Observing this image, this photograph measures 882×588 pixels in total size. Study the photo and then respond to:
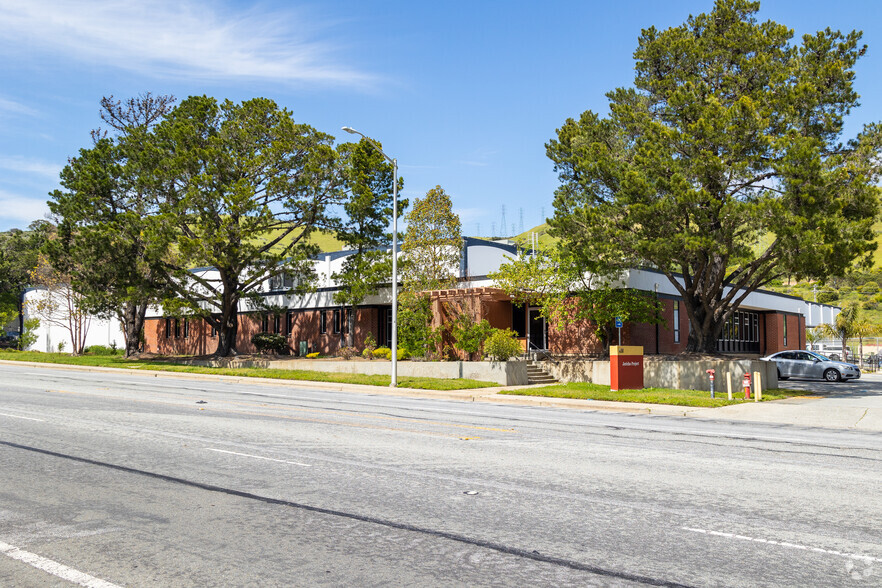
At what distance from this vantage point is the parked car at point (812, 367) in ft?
111

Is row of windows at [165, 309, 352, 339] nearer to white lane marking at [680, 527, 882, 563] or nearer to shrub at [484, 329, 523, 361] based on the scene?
shrub at [484, 329, 523, 361]

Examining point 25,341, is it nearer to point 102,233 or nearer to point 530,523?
point 102,233

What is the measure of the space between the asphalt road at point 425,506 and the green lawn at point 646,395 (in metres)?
7.14

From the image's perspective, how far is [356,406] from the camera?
60.8ft

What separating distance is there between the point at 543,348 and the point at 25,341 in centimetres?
4599

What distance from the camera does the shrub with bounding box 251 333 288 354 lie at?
45.4 meters

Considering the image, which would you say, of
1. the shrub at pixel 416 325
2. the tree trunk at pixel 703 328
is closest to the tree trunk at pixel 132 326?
the shrub at pixel 416 325

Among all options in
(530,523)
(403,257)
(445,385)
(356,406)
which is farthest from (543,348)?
(530,523)

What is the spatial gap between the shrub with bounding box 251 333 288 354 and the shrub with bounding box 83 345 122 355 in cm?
1501

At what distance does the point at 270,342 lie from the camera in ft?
149

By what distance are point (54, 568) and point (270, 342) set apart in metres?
41.1

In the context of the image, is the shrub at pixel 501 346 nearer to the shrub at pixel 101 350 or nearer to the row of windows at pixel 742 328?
the row of windows at pixel 742 328

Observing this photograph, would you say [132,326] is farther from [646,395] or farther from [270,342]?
[646,395]

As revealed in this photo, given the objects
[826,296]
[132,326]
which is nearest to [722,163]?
[132,326]
